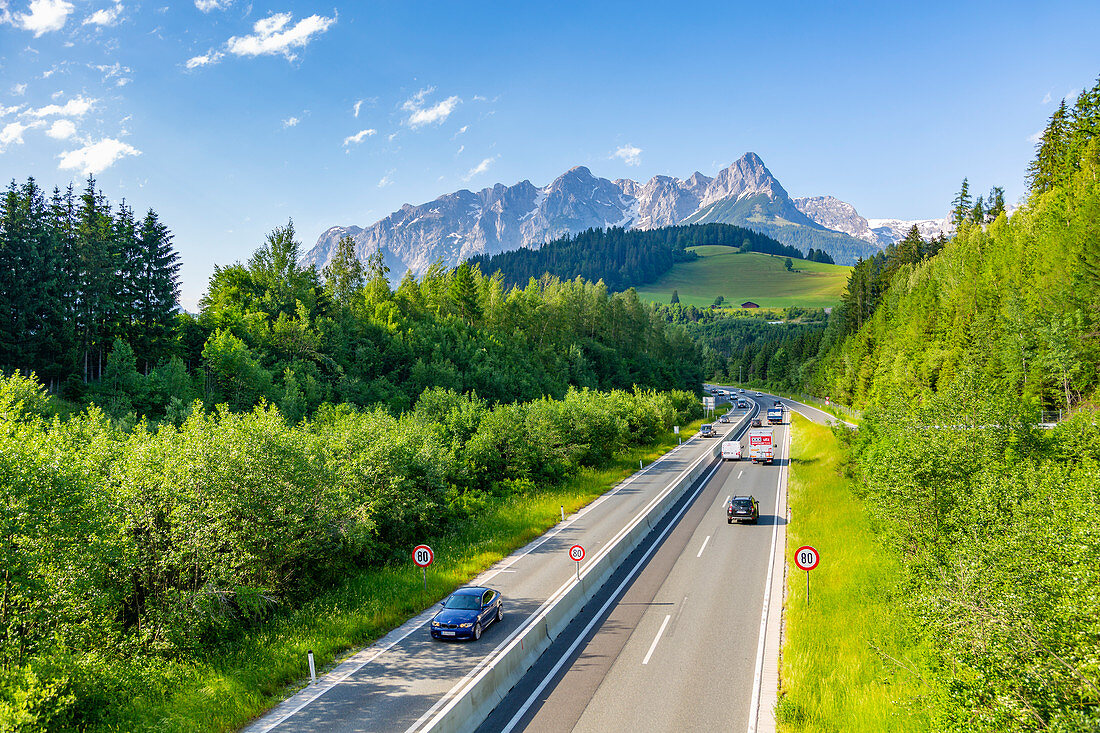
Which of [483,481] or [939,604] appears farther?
[483,481]

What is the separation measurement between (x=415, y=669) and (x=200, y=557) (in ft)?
25.6

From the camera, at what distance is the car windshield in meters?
18.9

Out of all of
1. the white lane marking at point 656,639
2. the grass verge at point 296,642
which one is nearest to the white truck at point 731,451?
the grass verge at point 296,642

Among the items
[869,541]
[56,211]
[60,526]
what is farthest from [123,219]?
[869,541]

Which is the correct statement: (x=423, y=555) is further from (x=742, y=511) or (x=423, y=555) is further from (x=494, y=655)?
(x=742, y=511)

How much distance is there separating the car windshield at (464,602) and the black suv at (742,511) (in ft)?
62.5

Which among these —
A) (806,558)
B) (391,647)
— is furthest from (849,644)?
(391,647)

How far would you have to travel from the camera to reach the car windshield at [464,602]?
62.1ft

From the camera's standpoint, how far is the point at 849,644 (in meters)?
17.2

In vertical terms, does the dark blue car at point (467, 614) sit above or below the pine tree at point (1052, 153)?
below

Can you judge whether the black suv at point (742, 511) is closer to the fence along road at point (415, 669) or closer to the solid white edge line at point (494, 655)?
the solid white edge line at point (494, 655)

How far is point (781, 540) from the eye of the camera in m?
29.8

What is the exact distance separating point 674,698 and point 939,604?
269 inches

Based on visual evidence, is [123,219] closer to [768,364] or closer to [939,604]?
[939,604]
